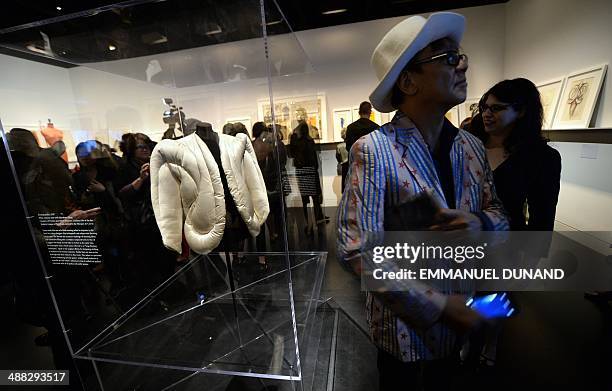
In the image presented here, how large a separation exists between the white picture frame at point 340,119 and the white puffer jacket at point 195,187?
1.61ft

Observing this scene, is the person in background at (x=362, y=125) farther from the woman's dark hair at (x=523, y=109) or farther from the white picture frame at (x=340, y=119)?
the woman's dark hair at (x=523, y=109)

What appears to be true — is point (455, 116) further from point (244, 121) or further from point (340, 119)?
point (244, 121)

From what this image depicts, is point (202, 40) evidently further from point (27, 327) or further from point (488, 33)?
point (27, 327)

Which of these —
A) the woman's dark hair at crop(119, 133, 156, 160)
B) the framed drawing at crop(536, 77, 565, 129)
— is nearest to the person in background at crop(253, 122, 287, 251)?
the woman's dark hair at crop(119, 133, 156, 160)

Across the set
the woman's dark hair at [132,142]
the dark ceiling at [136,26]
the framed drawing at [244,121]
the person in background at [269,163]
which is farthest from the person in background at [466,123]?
the woman's dark hair at [132,142]

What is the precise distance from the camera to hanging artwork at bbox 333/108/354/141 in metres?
1.05

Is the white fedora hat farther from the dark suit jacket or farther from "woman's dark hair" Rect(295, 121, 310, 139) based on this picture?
"woman's dark hair" Rect(295, 121, 310, 139)

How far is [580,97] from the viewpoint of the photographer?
579 millimetres

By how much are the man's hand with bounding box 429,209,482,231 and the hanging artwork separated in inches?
23.0

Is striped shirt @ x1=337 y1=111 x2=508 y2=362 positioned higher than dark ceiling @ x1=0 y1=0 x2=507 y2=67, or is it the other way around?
dark ceiling @ x1=0 y1=0 x2=507 y2=67

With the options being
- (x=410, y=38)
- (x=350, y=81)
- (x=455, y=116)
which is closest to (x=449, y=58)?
(x=410, y=38)

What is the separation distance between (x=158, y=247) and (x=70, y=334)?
64 centimetres

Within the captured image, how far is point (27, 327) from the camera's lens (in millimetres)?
1523

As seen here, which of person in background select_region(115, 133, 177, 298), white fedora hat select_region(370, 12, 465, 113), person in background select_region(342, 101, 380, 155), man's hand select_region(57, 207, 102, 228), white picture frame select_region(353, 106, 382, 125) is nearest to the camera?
white fedora hat select_region(370, 12, 465, 113)
